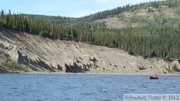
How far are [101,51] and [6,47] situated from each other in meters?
54.6

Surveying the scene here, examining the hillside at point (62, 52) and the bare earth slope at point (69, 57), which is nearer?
the hillside at point (62, 52)

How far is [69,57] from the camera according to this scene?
157 metres

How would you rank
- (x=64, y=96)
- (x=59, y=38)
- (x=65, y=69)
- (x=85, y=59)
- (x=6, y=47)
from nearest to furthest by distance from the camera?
1. (x=64, y=96)
2. (x=6, y=47)
3. (x=65, y=69)
4. (x=85, y=59)
5. (x=59, y=38)

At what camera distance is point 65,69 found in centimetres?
14938

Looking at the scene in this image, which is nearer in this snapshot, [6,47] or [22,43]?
[6,47]

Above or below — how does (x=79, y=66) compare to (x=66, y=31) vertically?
below

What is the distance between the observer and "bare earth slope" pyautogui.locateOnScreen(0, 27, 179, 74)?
5502 inches

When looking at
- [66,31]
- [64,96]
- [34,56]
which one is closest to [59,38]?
[66,31]

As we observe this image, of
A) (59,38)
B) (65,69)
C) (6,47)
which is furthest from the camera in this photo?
(59,38)

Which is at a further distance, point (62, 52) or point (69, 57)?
point (62, 52)

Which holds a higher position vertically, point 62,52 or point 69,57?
point 62,52

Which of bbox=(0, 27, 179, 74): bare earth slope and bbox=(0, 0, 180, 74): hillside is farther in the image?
bbox=(0, 27, 179, 74): bare earth slope

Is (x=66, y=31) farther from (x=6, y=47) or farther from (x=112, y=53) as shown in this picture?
(x=6, y=47)

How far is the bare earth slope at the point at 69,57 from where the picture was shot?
139750mm
